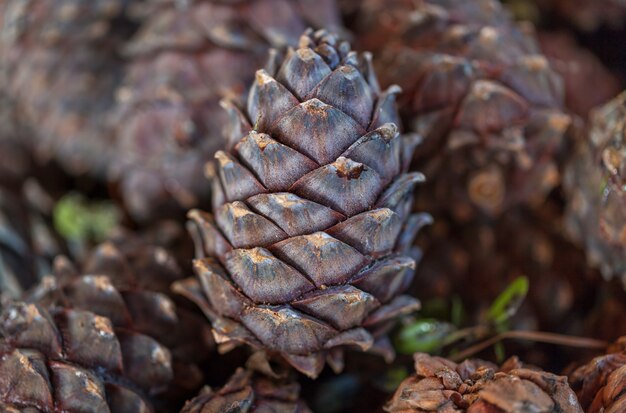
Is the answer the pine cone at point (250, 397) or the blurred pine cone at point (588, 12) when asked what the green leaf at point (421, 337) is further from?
the blurred pine cone at point (588, 12)

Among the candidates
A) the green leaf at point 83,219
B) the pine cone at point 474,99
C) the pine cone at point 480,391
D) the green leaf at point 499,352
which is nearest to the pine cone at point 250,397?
the pine cone at point 480,391

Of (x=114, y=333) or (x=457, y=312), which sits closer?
(x=114, y=333)

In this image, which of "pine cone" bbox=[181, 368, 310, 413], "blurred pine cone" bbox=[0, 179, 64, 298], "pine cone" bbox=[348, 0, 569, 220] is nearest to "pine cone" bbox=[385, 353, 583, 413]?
"pine cone" bbox=[181, 368, 310, 413]

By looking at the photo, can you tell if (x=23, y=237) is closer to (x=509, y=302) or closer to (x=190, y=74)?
(x=190, y=74)

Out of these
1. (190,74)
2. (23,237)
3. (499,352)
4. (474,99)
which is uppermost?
(190,74)

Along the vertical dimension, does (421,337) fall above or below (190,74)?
below

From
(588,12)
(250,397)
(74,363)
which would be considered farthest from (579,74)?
(74,363)

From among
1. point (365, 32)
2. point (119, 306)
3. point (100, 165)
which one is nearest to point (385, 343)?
point (119, 306)
